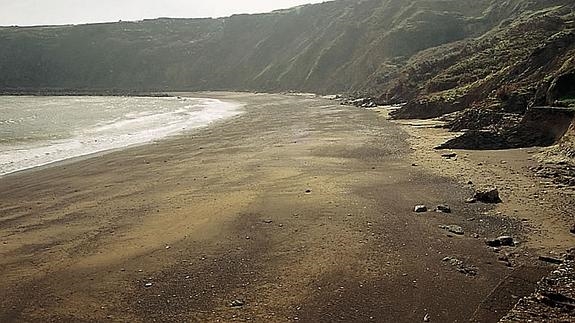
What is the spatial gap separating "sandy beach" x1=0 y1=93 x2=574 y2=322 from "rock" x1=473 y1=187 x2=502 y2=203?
37 centimetres

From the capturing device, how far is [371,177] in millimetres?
16703

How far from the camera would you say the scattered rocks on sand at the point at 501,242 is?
398 inches

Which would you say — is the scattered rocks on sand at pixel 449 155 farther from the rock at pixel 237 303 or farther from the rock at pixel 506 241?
the rock at pixel 237 303

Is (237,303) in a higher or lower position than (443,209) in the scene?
higher

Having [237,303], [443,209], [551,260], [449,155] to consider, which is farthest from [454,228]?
[449,155]

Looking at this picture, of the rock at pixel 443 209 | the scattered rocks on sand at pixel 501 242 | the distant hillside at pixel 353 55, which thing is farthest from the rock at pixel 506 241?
the distant hillside at pixel 353 55

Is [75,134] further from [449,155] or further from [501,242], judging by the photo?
[501,242]

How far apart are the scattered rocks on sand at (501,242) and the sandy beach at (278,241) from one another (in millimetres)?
177

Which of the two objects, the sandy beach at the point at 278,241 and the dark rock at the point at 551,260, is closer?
the sandy beach at the point at 278,241

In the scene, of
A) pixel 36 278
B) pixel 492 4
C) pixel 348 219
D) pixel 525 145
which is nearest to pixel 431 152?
pixel 525 145

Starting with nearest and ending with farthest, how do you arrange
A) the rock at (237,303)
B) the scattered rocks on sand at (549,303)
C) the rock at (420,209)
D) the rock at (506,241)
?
1. the scattered rocks on sand at (549,303)
2. the rock at (237,303)
3. the rock at (506,241)
4. the rock at (420,209)

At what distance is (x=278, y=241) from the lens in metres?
10.9

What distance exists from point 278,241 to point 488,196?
5.83 meters

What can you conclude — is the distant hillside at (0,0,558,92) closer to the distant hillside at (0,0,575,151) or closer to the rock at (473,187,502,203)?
the distant hillside at (0,0,575,151)
